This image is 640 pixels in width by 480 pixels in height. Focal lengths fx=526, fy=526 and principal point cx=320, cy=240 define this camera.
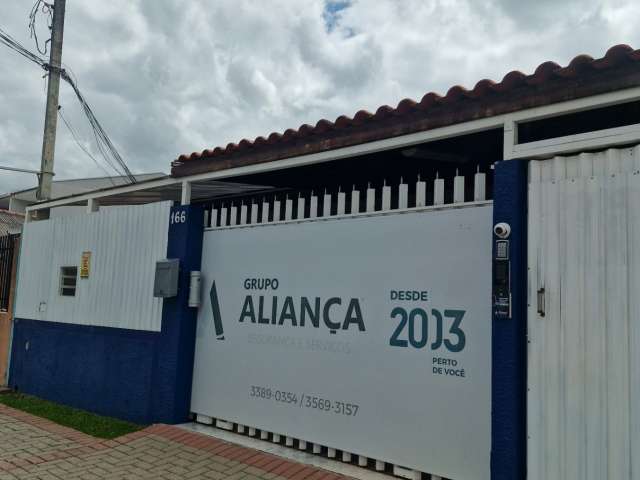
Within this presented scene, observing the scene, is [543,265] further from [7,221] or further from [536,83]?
[7,221]

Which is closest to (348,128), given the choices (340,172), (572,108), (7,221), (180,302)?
(340,172)

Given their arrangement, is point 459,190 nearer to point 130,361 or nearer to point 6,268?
point 130,361

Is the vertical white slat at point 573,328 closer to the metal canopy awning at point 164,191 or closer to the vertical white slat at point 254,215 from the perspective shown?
the vertical white slat at point 254,215

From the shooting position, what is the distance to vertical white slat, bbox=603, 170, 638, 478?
3.17 m

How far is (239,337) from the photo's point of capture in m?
5.66

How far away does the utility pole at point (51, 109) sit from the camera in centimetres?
1007

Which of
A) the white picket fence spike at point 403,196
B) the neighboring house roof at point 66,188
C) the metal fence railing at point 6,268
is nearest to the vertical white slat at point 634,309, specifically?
the white picket fence spike at point 403,196

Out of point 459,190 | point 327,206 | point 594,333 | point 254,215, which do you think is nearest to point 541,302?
point 594,333

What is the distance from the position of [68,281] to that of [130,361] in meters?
2.21

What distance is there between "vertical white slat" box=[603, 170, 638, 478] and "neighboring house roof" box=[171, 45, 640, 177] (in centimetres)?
51

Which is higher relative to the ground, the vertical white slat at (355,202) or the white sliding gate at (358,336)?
the vertical white slat at (355,202)

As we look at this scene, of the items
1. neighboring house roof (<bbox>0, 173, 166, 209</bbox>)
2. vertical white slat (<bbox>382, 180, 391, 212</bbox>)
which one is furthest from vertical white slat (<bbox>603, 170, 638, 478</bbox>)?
neighboring house roof (<bbox>0, 173, 166, 209</bbox>)

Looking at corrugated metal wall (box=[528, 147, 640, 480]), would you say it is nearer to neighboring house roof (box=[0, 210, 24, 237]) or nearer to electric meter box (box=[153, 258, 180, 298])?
electric meter box (box=[153, 258, 180, 298])

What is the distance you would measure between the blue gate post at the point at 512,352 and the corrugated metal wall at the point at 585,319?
7 centimetres
